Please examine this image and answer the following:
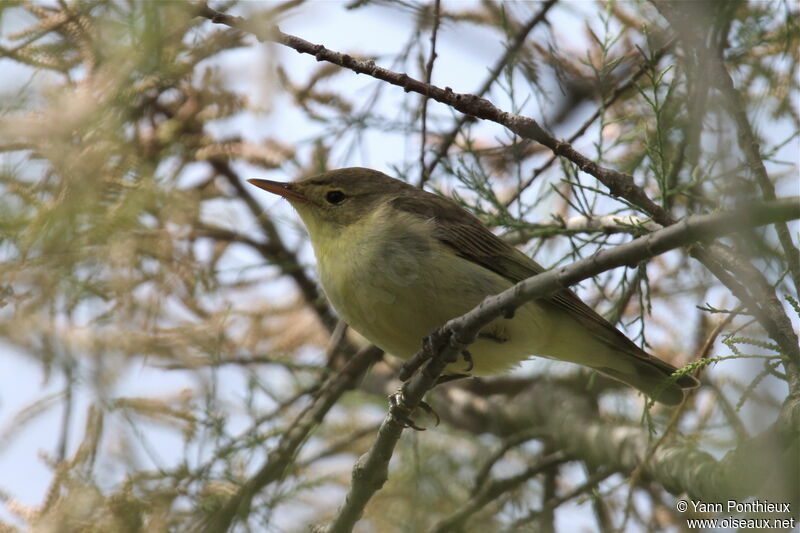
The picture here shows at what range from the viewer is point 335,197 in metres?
5.02

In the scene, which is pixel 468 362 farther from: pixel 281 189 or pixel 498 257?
pixel 281 189

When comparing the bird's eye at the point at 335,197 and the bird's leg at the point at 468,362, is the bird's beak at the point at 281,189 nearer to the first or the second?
the bird's eye at the point at 335,197

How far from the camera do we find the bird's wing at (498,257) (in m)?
4.56

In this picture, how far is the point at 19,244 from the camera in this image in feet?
11.8

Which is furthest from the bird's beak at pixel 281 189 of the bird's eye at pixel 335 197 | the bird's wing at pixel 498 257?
the bird's wing at pixel 498 257

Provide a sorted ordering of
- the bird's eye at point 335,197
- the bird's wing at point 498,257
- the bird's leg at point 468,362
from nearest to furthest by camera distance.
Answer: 1. the bird's leg at point 468,362
2. the bird's wing at point 498,257
3. the bird's eye at point 335,197

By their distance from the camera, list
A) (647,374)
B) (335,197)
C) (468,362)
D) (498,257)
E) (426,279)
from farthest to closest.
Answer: (335,197), (647,374), (498,257), (468,362), (426,279)

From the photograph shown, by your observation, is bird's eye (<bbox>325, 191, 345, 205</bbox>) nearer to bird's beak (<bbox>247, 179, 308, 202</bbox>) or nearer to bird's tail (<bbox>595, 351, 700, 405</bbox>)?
bird's beak (<bbox>247, 179, 308, 202</bbox>)

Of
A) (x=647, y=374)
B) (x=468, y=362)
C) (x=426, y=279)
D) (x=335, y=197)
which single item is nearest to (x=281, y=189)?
(x=335, y=197)

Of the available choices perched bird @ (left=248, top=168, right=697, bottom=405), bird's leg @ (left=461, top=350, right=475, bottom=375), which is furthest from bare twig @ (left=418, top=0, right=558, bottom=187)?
bird's leg @ (left=461, top=350, right=475, bottom=375)

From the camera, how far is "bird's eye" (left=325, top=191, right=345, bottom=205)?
4.97 meters

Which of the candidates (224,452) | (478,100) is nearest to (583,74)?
(478,100)

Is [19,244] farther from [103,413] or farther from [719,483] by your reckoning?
[719,483]

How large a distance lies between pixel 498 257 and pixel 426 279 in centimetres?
60
